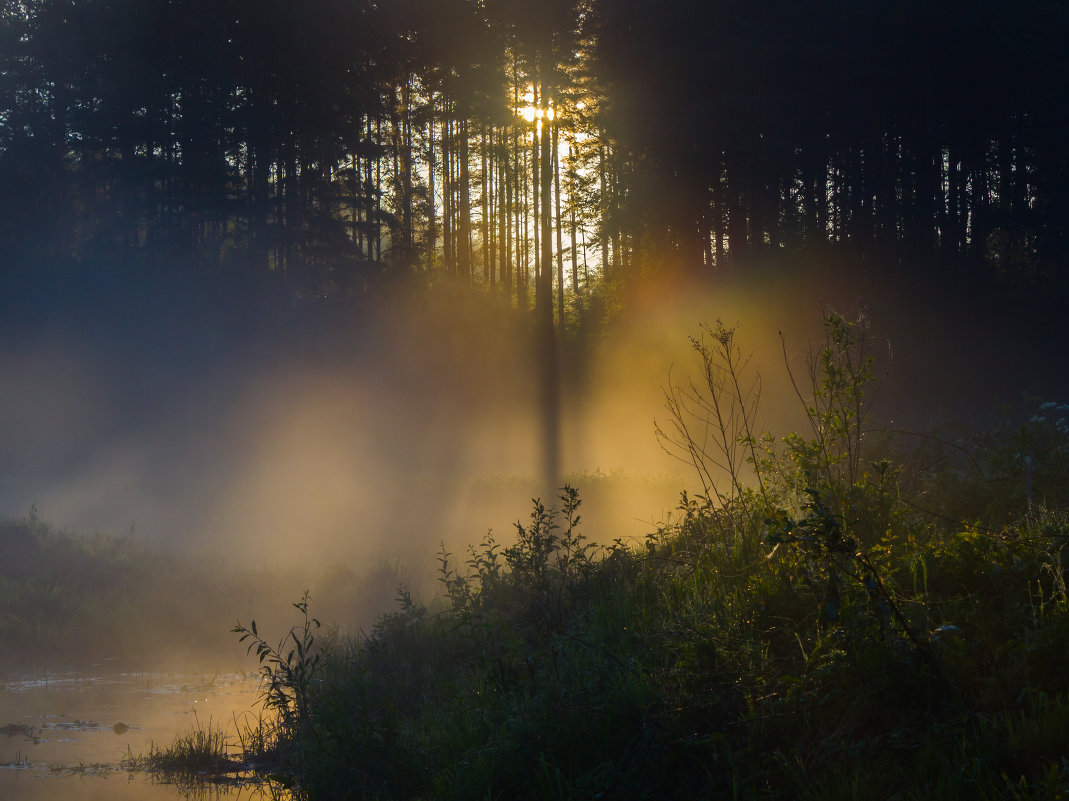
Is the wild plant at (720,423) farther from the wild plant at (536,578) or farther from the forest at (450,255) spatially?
the wild plant at (536,578)

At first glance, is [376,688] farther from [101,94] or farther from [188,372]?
[101,94]

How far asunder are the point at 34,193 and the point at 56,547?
86.7 ft

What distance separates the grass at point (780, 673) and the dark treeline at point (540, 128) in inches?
1043

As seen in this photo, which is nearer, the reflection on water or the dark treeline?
the reflection on water

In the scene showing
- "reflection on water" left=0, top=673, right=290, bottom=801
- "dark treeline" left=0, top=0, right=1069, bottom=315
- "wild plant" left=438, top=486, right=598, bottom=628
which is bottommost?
"reflection on water" left=0, top=673, right=290, bottom=801

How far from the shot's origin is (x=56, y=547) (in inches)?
677

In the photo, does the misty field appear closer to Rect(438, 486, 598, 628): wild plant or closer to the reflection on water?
Rect(438, 486, 598, 628): wild plant

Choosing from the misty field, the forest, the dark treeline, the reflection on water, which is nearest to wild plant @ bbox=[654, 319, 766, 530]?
the misty field

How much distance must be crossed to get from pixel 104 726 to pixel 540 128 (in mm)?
29527

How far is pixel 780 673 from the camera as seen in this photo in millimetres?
5039

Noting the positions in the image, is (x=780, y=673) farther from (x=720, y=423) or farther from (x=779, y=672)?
(x=720, y=423)

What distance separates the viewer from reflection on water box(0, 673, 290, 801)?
7359mm

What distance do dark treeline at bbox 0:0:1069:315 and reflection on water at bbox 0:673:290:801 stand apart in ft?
78.6

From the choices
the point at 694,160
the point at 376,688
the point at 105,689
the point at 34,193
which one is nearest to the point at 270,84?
the point at 34,193
